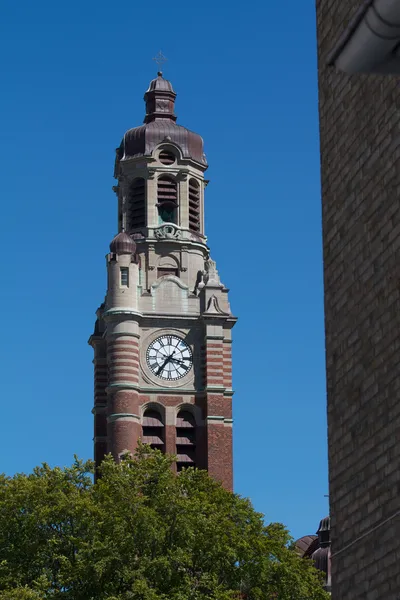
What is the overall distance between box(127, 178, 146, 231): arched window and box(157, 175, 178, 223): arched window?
98cm

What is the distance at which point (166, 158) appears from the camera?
103 meters

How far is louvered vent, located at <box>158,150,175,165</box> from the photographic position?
102 meters

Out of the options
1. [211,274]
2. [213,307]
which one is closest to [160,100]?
[211,274]

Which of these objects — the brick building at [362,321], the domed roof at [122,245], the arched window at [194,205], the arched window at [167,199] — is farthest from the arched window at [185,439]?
the brick building at [362,321]

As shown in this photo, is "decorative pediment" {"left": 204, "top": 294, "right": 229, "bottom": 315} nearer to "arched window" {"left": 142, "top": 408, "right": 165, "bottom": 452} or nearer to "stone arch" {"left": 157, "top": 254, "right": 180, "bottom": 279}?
"stone arch" {"left": 157, "top": 254, "right": 180, "bottom": 279}

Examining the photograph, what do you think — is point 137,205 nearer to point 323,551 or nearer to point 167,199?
point 167,199

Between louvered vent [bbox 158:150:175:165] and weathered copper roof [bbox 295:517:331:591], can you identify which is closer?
weathered copper roof [bbox 295:517:331:591]

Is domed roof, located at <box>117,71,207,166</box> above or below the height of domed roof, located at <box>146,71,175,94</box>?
below

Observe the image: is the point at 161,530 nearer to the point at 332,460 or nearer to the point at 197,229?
the point at 332,460

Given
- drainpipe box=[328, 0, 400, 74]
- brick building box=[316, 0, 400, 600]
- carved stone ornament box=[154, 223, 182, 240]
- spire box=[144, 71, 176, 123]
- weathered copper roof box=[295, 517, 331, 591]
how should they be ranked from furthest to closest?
spire box=[144, 71, 176, 123]
carved stone ornament box=[154, 223, 182, 240]
weathered copper roof box=[295, 517, 331, 591]
brick building box=[316, 0, 400, 600]
drainpipe box=[328, 0, 400, 74]

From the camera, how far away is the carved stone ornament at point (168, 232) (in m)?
98.9

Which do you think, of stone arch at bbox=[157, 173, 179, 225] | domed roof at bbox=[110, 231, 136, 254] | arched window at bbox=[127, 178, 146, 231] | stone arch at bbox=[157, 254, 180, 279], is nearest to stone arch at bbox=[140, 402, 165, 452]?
stone arch at bbox=[157, 254, 180, 279]

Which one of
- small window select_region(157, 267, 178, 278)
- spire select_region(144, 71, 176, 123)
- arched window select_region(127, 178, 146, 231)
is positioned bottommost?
small window select_region(157, 267, 178, 278)

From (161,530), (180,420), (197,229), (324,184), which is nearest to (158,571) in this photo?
(161,530)
